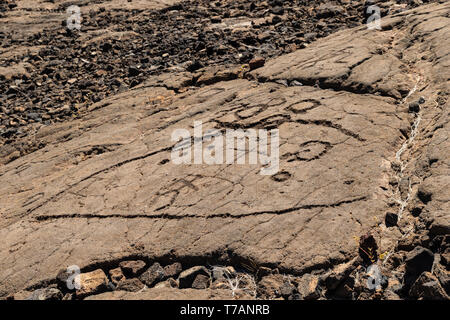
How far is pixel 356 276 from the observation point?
2.58 metres

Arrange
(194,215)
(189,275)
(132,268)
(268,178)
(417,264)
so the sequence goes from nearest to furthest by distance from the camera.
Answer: (417,264), (189,275), (132,268), (194,215), (268,178)

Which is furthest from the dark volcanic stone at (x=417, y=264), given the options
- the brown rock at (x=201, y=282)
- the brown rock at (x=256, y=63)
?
the brown rock at (x=256, y=63)

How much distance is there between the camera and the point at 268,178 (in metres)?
3.35

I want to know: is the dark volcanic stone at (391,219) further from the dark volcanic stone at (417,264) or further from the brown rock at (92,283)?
the brown rock at (92,283)

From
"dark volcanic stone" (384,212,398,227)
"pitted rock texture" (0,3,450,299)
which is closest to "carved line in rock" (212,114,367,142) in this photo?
"pitted rock texture" (0,3,450,299)

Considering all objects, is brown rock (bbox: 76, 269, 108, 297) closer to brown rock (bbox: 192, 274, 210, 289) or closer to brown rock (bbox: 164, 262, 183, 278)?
brown rock (bbox: 164, 262, 183, 278)

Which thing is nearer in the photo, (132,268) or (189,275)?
(189,275)

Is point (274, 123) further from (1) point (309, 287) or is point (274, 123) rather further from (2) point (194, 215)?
(1) point (309, 287)

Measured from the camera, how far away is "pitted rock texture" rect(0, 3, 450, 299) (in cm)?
283

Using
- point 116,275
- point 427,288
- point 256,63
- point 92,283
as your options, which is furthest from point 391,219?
point 256,63

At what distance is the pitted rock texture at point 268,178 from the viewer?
2.83 meters

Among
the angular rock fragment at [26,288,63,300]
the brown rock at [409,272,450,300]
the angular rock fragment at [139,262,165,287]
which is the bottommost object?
the angular rock fragment at [26,288,63,300]
